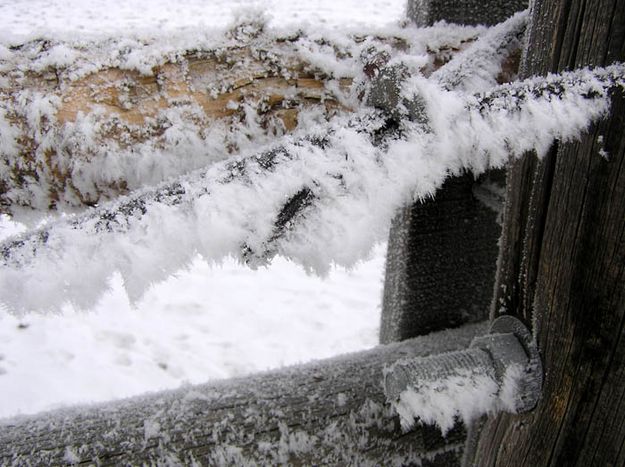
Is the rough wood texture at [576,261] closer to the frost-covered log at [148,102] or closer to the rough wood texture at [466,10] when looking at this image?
the frost-covered log at [148,102]

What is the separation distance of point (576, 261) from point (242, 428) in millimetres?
778

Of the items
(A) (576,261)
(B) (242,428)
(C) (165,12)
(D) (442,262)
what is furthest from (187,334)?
(C) (165,12)

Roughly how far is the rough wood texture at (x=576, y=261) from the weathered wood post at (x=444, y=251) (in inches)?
26.2

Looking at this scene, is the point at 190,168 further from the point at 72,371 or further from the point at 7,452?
the point at 72,371

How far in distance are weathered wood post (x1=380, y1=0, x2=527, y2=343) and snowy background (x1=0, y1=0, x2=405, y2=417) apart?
144 centimetres

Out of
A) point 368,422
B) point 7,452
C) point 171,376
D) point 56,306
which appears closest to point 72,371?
point 171,376

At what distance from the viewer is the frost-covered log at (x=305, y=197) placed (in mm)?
656

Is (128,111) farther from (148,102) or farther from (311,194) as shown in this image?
(311,194)

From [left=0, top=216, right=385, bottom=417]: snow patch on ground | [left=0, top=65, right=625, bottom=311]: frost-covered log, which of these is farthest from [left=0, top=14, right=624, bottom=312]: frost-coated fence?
[left=0, top=216, right=385, bottom=417]: snow patch on ground

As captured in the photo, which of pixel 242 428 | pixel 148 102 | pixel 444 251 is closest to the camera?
pixel 148 102

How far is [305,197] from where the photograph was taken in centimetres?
71

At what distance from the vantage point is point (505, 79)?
1.23 meters

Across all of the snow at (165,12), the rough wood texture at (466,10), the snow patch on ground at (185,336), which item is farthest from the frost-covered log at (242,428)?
the snow at (165,12)

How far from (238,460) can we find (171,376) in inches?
98.5
